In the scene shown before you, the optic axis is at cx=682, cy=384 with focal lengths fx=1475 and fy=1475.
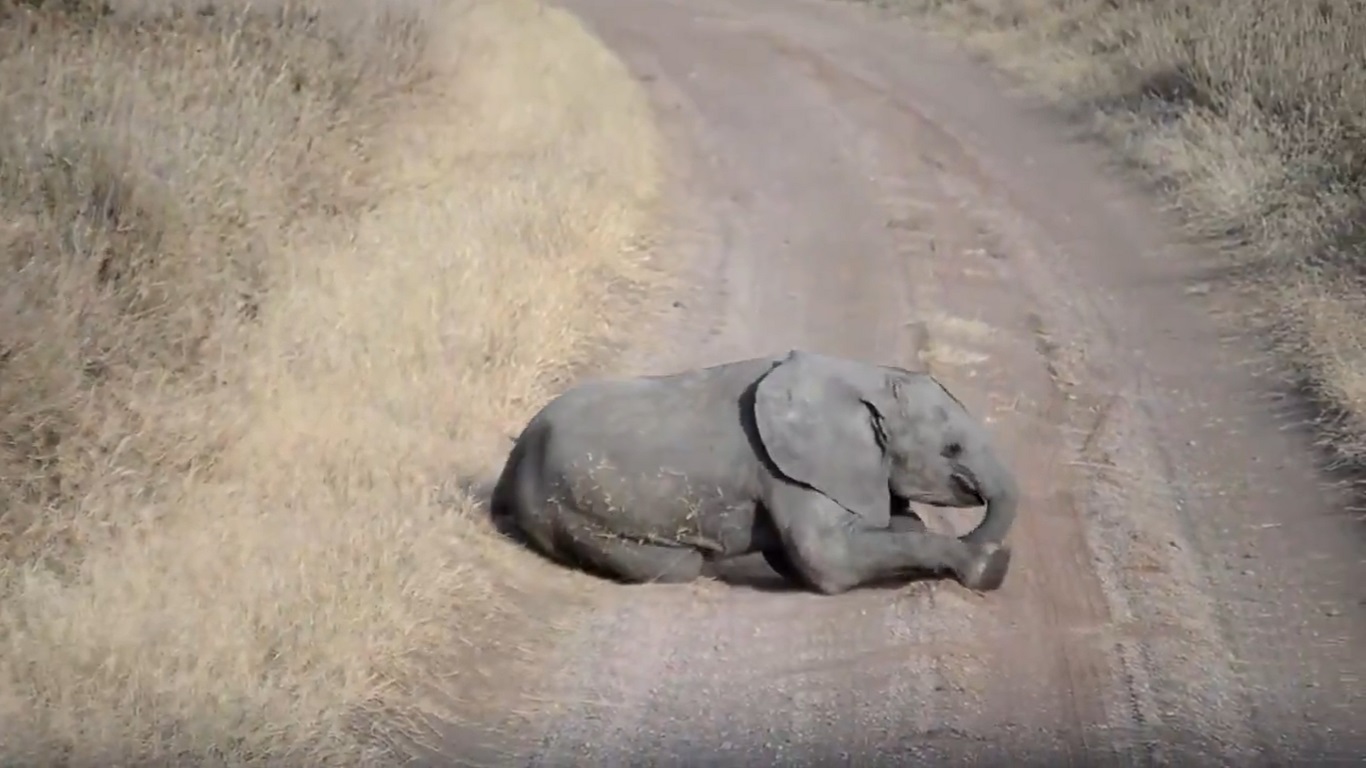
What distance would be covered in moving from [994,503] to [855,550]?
21.2 inches

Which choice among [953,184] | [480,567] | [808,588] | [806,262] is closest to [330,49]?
[806,262]

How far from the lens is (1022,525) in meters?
5.82

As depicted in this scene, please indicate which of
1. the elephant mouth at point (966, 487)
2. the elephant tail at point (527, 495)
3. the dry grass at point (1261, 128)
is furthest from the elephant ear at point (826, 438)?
the dry grass at point (1261, 128)

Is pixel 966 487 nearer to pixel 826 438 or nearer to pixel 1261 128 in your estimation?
pixel 826 438

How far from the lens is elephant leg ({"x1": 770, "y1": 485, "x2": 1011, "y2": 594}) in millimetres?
5156

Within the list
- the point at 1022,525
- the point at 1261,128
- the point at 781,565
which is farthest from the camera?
the point at 1261,128

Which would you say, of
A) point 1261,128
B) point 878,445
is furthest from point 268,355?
point 1261,128

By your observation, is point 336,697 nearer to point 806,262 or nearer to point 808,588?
point 808,588

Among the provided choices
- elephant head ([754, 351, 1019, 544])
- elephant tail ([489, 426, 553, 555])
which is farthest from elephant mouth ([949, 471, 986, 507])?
elephant tail ([489, 426, 553, 555])

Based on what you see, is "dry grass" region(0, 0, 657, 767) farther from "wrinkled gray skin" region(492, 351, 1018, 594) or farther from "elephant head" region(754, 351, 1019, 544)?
"elephant head" region(754, 351, 1019, 544)

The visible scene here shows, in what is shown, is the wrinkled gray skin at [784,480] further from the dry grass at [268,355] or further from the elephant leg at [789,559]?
the dry grass at [268,355]

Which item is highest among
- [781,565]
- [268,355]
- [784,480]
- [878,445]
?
[878,445]

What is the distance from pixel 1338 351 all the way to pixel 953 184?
13.3 ft

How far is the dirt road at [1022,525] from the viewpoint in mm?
4566
